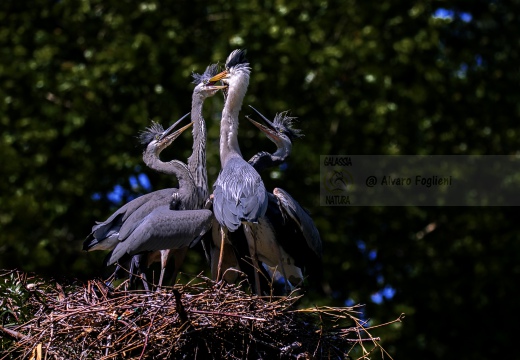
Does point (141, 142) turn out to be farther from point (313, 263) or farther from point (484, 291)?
point (484, 291)

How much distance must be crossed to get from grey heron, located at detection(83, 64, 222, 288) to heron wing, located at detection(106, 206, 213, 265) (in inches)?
9.0

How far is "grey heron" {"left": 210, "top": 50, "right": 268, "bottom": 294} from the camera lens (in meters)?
7.62

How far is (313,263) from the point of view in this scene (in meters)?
8.16

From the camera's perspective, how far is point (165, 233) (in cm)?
779

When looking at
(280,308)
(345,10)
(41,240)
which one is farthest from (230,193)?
(345,10)

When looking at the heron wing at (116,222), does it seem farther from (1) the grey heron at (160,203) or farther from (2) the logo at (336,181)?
(2) the logo at (336,181)

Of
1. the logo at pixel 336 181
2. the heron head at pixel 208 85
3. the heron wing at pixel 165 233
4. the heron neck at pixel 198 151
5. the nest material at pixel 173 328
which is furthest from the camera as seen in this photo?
the logo at pixel 336 181

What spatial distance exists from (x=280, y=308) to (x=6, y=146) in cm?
572

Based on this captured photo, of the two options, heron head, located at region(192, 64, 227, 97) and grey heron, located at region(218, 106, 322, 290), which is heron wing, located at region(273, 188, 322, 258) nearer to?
grey heron, located at region(218, 106, 322, 290)

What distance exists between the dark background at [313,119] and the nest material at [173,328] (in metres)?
4.42

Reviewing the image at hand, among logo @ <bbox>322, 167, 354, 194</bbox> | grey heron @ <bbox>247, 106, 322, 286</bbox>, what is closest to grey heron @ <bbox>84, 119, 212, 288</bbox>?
grey heron @ <bbox>247, 106, 322, 286</bbox>

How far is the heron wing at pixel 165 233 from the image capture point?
306 inches

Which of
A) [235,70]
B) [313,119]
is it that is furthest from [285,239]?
[313,119]

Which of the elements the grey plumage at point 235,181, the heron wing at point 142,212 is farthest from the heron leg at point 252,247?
the heron wing at point 142,212
